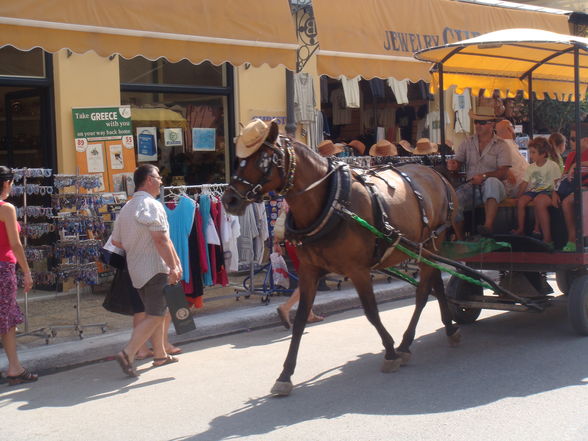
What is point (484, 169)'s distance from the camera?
8453 mm

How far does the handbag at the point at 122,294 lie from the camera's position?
7230mm

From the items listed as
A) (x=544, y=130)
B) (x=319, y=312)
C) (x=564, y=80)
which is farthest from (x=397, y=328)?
(x=544, y=130)

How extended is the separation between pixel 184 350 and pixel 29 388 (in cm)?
170

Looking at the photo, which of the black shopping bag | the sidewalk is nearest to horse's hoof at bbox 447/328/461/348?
the sidewalk

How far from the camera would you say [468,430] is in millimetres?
4965

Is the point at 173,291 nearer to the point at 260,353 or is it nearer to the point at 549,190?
the point at 260,353

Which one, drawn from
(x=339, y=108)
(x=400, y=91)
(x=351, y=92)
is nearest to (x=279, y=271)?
(x=351, y=92)

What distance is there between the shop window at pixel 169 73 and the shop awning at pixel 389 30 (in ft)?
8.52

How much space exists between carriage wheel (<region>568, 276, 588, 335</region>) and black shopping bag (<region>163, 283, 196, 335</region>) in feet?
11.9

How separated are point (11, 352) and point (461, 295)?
4.39 metres

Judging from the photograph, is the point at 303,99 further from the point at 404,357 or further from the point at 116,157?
the point at 404,357

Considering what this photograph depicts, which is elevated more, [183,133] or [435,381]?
[183,133]

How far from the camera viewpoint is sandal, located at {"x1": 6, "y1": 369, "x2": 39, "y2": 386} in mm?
6637

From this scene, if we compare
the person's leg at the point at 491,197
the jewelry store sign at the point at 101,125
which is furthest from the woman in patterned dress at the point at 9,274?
the person's leg at the point at 491,197
